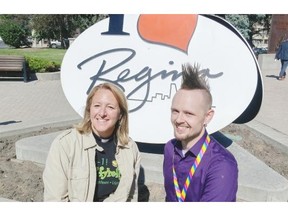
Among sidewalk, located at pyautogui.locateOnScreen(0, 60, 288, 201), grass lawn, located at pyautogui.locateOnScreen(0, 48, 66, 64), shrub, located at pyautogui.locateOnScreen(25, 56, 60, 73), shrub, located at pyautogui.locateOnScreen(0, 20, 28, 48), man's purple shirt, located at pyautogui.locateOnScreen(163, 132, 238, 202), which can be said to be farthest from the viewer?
shrub, located at pyautogui.locateOnScreen(0, 20, 28, 48)

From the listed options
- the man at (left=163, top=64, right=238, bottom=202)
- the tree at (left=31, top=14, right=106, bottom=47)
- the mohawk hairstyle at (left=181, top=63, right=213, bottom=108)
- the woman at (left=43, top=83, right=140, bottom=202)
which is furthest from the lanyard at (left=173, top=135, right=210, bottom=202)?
the tree at (left=31, top=14, right=106, bottom=47)

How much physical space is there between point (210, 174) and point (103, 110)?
900 millimetres

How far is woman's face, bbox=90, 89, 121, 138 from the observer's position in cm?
225

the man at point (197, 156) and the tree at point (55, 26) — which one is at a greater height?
the tree at point (55, 26)

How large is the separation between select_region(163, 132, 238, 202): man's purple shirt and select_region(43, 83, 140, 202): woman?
1.97 feet

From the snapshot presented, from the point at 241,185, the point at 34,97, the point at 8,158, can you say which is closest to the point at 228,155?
the point at 241,185

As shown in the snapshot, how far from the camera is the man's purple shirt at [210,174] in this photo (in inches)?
63.7

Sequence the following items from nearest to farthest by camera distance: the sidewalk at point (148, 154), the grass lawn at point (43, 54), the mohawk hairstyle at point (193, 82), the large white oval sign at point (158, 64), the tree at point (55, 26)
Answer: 1. the mohawk hairstyle at point (193, 82)
2. the sidewalk at point (148, 154)
3. the large white oval sign at point (158, 64)
4. the grass lawn at point (43, 54)
5. the tree at point (55, 26)

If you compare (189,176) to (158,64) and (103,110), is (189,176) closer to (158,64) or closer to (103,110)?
(103,110)

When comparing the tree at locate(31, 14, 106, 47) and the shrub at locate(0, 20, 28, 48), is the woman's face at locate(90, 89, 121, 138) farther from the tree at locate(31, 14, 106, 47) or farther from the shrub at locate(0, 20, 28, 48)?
the shrub at locate(0, 20, 28, 48)

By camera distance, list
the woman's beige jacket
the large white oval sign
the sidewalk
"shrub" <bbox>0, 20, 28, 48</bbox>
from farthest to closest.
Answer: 1. "shrub" <bbox>0, 20, 28, 48</bbox>
2. the large white oval sign
3. the sidewalk
4. the woman's beige jacket

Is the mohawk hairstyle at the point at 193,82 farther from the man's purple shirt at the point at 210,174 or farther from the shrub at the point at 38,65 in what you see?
the shrub at the point at 38,65

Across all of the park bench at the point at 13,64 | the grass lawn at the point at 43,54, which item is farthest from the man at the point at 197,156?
the grass lawn at the point at 43,54

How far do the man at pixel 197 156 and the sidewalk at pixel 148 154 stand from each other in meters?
1.96
